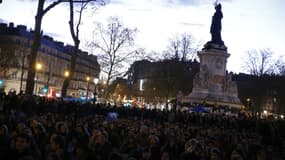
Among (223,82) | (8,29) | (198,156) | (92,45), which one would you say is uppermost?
(8,29)

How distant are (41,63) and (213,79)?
1406 inches

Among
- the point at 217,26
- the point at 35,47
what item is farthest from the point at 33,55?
the point at 217,26

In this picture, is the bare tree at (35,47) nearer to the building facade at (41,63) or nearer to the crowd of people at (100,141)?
the crowd of people at (100,141)

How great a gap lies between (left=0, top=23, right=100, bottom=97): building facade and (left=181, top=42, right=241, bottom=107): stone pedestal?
21933 mm

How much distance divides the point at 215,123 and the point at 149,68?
107 metres

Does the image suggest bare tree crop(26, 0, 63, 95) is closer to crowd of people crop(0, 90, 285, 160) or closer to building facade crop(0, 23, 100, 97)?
crowd of people crop(0, 90, 285, 160)

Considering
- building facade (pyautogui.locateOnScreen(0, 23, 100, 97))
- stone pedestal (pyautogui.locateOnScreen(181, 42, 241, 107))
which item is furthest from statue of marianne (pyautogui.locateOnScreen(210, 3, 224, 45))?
building facade (pyautogui.locateOnScreen(0, 23, 100, 97))

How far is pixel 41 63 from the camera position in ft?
249

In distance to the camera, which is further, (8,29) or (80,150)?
(8,29)

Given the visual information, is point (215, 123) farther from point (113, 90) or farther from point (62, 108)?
point (113, 90)

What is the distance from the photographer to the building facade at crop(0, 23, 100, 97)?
76031mm

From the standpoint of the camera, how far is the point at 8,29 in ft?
300

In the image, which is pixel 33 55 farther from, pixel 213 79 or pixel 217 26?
pixel 217 26

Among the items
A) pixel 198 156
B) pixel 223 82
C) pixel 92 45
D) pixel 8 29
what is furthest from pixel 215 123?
pixel 8 29
